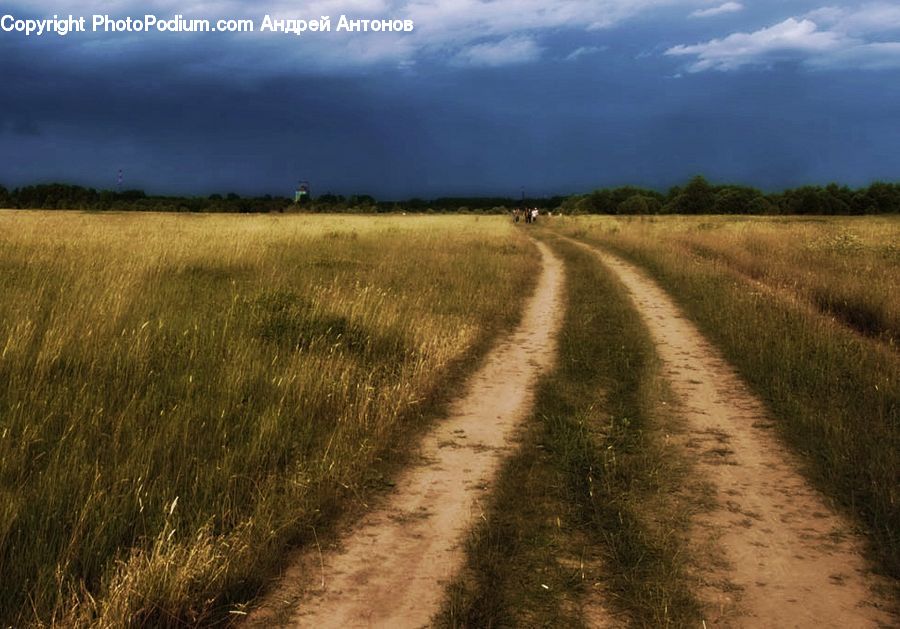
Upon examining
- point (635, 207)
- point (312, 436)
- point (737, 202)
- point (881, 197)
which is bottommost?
point (312, 436)

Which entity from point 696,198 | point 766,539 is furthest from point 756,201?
point 766,539

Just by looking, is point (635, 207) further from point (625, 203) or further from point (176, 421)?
point (176, 421)

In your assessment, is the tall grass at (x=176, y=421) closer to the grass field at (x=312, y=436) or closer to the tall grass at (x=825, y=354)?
the grass field at (x=312, y=436)

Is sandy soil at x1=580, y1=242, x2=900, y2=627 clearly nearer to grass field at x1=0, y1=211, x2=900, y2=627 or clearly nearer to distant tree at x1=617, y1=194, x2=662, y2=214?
grass field at x1=0, y1=211, x2=900, y2=627

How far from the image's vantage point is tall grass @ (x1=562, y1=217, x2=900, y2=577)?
191 inches

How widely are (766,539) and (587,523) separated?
1120 millimetres

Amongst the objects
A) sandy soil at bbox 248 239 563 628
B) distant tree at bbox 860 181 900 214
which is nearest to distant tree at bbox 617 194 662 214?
distant tree at bbox 860 181 900 214

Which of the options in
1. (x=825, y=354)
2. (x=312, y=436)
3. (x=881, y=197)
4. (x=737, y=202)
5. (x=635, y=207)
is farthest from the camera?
(x=635, y=207)

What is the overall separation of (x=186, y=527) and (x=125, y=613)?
0.86 m

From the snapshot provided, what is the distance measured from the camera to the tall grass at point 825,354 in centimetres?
484

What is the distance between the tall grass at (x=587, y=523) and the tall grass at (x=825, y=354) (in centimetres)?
117

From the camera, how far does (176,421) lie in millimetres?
4734

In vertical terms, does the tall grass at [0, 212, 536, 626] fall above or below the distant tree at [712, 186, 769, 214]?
below

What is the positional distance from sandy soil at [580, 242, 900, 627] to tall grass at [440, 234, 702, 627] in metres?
0.19
